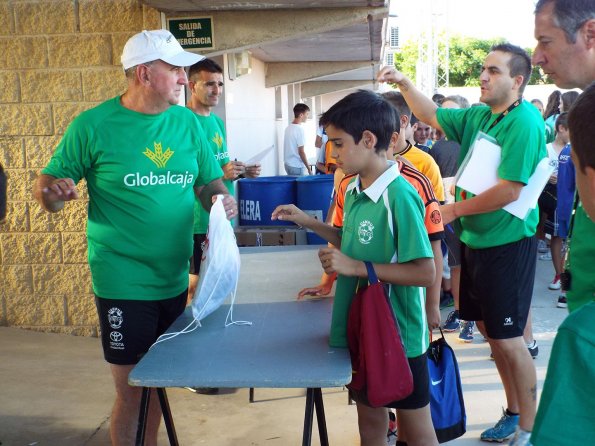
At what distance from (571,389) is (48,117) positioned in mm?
4986

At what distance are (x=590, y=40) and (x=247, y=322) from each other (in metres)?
1.62

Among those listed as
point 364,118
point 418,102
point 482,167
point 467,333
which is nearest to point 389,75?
point 418,102

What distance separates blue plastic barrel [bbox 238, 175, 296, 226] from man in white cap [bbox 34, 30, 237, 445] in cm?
407

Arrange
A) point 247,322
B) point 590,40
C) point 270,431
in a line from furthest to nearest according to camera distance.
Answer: point 270,431 < point 247,322 < point 590,40

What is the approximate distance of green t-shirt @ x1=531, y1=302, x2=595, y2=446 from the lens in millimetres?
1186

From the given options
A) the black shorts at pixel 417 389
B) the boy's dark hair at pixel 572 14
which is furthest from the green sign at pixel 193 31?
the boy's dark hair at pixel 572 14

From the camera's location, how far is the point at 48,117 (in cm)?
543

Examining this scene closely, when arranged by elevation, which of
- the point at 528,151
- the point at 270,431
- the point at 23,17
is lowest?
the point at 270,431

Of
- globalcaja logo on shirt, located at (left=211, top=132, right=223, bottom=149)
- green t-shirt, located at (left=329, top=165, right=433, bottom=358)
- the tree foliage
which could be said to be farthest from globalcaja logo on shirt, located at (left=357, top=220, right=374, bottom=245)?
the tree foliage

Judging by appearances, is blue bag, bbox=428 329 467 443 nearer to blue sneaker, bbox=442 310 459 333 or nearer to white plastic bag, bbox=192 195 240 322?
white plastic bag, bbox=192 195 240 322

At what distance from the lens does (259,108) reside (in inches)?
498

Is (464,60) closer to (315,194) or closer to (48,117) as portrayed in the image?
(315,194)

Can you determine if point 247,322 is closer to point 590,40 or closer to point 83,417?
point 590,40

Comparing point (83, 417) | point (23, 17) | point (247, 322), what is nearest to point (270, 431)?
point (83, 417)
